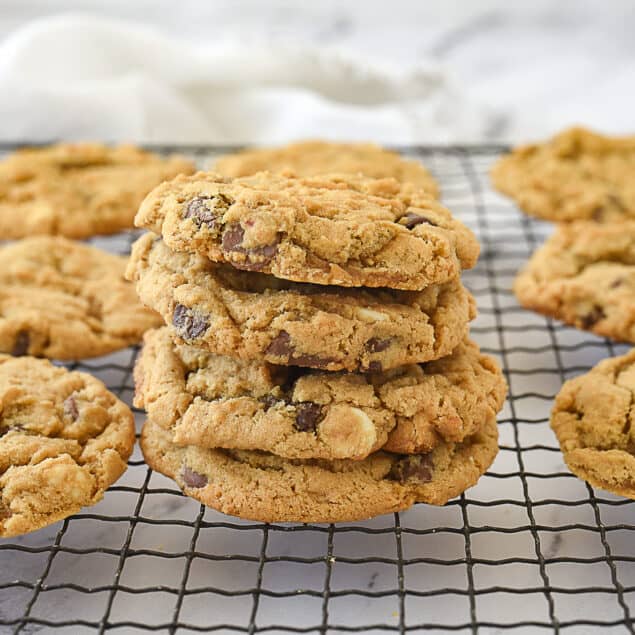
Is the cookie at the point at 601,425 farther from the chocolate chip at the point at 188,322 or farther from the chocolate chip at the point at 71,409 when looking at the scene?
the chocolate chip at the point at 71,409

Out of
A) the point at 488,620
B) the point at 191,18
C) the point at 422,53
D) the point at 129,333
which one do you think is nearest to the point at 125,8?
the point at 191,18

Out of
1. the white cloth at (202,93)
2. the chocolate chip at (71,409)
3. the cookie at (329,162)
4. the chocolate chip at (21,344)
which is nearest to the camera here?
the chocolate chip at (71,409)

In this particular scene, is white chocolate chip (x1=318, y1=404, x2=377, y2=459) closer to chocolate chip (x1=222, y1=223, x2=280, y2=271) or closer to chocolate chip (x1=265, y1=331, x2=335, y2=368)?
chocolate chip (x1=265, y1=331, x2=335, y2=368)

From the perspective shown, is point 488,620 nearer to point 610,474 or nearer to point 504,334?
point 610,474

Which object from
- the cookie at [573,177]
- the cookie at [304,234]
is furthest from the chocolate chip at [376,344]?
the cookie at [573,177]

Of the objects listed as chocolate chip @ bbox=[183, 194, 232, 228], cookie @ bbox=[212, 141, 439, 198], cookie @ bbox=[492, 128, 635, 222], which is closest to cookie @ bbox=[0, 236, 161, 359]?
cookie @ bbox=[212, 141, 439, 198]

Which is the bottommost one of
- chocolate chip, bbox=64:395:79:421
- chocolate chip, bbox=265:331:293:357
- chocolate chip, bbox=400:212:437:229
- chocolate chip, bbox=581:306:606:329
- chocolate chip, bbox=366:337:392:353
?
chocolate chip, bbox=581:306:606:329
